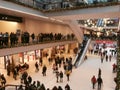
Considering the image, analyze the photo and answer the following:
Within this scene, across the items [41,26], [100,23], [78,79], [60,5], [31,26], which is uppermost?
[60,5]

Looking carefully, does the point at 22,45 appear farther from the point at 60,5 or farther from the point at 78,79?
the point at 60,5

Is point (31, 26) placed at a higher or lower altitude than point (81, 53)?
higher

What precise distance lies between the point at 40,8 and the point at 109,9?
21.5 feet

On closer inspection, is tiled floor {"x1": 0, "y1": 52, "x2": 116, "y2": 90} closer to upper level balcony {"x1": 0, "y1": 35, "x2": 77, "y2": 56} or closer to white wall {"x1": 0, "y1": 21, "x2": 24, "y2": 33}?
upper level balcony {"x1": 0, "y1": 35, "x2": 77, "y2": 56}

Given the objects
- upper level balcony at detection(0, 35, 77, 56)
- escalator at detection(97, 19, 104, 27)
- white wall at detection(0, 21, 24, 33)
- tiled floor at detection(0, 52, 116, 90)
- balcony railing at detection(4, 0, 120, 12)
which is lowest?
tiled floor at detection(0, 52, 116, 90)

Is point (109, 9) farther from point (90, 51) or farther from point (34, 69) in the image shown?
point (90, 51)

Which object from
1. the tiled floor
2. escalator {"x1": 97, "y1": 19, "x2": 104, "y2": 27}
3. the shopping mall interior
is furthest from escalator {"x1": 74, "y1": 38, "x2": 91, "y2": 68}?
escalator {"x1": 97, "y1": 19, "x2": 104, "y2": 27}

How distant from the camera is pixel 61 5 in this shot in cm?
1925

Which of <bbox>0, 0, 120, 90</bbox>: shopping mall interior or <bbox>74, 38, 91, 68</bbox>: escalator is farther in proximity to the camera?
<bbox>74, 38, 91, 68</bbox>: escalator

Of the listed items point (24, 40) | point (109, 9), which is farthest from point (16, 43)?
point (109, 9)

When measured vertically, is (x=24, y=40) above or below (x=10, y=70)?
above

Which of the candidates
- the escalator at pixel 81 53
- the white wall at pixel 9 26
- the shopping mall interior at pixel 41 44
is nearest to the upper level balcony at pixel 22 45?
the shopping mall interior at pixel 41 44

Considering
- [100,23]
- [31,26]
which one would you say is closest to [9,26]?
[31,26]

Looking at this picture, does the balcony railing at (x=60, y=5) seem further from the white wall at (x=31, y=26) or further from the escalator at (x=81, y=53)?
the escalator at (x=81, y=53)
